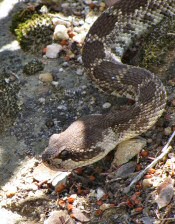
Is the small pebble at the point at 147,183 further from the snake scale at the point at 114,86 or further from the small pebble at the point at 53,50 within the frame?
the small pebble at the point at 53,50

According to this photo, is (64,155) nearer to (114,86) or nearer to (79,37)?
(114,86)

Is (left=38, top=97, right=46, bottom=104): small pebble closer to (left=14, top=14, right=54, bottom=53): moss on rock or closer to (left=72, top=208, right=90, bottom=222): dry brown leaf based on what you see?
(left=14, top=14, right=54, bottom=53): moss on rock

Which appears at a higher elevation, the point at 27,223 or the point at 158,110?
the point at 158,110

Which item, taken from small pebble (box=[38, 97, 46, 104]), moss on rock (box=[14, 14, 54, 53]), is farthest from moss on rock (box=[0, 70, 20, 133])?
moss on rock (box=[14, 14, 54, 53])

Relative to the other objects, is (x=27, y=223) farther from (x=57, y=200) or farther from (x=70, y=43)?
(x=70, y=43)

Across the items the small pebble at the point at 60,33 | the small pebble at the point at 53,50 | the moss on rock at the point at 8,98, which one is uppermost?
the small pebble at the point at 60,33

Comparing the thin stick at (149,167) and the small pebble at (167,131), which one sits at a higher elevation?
the small pebble at (167,131)

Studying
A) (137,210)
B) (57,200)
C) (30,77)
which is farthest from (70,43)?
(137,210)

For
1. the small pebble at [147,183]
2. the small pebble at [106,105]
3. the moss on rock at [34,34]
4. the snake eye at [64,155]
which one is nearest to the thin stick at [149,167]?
the small pebble at [147,183]

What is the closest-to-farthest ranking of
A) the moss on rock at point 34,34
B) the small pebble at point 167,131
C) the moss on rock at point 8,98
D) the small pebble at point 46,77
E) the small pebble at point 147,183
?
the small pebble at point 147,183 → the small pebble at point 167,131 → the moss on rock at point 8,98 → the small pebble at point 46,77 → the moss on rock at point 34,34
